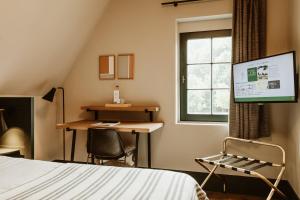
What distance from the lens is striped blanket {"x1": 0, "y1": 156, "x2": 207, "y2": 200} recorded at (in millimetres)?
1151

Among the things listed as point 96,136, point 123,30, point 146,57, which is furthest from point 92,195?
point 123,30

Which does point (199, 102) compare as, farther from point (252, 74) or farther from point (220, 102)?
point (252, 74)

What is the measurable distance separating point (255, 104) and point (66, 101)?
251cm

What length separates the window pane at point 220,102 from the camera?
10.0 ft

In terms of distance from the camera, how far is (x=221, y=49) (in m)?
3.05

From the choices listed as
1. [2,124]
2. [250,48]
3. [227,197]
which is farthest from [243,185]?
[2,124]

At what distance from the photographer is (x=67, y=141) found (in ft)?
12.0

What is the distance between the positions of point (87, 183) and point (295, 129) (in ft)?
6.37

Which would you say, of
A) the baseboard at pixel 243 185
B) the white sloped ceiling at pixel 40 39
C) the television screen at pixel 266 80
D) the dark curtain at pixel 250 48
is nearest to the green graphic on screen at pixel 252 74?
the television screen at pixel 266 80

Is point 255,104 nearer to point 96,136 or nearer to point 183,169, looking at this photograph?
point 183,169

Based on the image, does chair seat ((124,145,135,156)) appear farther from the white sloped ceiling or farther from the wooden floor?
the white sloped ceiling

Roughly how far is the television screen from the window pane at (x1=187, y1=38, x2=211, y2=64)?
20.9 inches

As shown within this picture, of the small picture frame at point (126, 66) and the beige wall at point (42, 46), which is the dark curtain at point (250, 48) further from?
the beige wall at point (42, 46)

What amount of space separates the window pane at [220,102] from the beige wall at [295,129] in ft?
2.39
